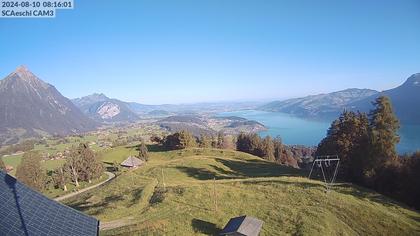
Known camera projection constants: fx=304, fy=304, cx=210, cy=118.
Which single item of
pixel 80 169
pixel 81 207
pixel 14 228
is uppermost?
pixel 14 228

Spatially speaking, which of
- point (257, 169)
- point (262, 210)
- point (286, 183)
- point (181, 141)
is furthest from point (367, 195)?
point (181, 141)

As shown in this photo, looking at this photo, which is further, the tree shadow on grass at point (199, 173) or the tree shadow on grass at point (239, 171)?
the tree shadow on grass at point (239, 171)

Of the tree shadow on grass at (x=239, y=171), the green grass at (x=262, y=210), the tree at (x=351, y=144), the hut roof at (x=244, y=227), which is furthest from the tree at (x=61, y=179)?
the hut roof at (x=244, y=227)

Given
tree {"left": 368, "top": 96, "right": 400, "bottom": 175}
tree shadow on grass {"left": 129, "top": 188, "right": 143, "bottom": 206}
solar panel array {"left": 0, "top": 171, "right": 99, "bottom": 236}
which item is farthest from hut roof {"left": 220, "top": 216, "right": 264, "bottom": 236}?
tree {"left": 368, "top": 96, "right": 400, "bottom": 175}

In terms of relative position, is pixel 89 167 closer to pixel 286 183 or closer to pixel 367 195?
pixel 286 183

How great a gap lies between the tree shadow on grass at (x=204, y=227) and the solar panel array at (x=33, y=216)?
16041 mm

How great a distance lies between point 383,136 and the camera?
174 ft

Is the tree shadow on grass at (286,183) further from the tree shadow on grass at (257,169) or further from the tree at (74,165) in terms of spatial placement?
the tree at (74,165)

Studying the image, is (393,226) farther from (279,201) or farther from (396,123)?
(396,123)

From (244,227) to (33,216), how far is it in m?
18.2

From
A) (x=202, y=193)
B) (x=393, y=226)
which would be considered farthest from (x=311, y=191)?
(x=202, y=193)

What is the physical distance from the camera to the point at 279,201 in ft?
137

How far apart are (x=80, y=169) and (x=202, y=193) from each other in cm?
6479

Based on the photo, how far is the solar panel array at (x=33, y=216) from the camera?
13898 millimetres
